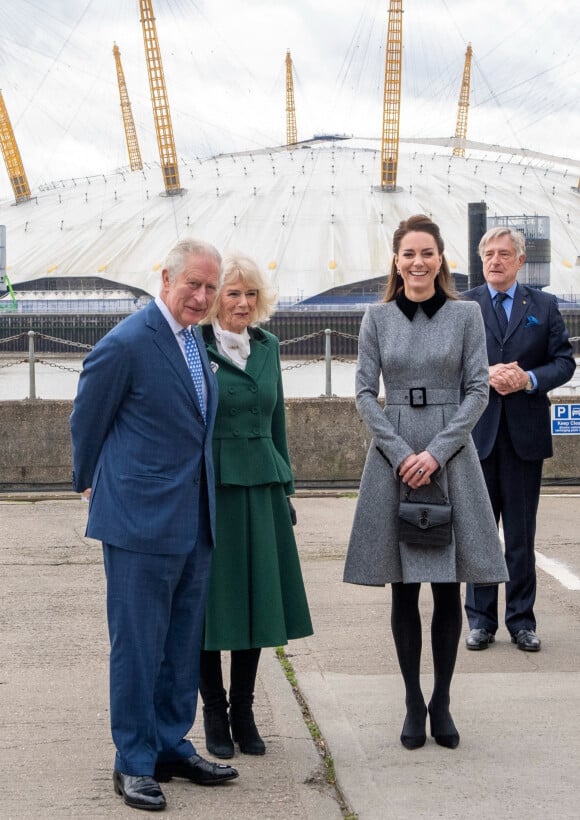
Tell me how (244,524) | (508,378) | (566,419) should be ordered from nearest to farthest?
(244,524), (508,378), (566,419)

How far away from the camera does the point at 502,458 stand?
5.81 meters

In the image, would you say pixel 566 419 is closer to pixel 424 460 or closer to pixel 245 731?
pixel 424 460

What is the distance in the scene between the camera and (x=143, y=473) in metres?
3.69

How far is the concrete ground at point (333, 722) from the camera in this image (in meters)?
3.65

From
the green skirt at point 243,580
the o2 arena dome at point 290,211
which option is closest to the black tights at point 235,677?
the green skirt at point 243,580

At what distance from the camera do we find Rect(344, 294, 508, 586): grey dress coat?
13.9 feet

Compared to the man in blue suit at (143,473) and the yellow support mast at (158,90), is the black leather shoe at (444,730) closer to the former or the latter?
the man in blue suit at (143,473)

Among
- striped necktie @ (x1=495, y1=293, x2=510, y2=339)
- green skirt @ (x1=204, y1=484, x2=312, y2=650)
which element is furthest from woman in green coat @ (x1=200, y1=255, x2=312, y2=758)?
striped necktie @ (x1=495, y1=293, x2=510, y2=339)

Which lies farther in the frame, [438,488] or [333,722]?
[333,722]

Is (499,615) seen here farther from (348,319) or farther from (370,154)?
(370,154)

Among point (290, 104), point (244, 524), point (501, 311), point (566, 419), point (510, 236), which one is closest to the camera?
point (244, 524)

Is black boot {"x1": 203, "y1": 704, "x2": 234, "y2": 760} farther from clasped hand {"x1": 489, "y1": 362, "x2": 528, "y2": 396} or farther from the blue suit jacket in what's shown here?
clasped hand {"x1": 489, "y1": 362, "x2": 528, "y2": 396}

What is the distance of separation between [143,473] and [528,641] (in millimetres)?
2622

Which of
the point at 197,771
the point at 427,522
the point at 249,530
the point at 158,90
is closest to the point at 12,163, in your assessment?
the point at 158,90
